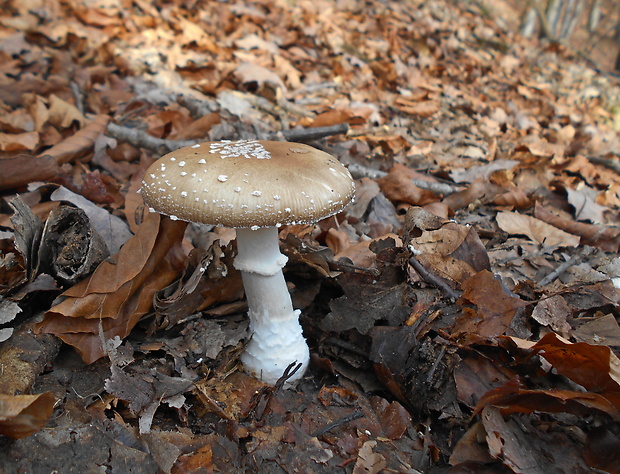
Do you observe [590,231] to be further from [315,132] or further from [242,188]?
[242,188]

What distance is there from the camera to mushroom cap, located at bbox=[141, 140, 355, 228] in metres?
1.86

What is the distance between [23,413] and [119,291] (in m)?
0.84

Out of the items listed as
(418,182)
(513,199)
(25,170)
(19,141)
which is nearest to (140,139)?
(19,141)

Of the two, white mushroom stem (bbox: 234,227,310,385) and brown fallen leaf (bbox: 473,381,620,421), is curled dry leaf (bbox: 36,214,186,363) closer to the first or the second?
white mushroom stem (bbox: 234,227,310,385)

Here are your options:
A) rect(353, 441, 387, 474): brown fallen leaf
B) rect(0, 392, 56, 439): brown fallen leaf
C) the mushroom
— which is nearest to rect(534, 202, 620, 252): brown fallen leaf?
the mushroom

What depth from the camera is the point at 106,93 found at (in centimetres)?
477

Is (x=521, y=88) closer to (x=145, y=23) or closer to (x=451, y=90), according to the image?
(x=451, y=90)

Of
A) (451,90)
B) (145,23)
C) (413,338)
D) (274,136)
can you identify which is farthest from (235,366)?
(451,90)

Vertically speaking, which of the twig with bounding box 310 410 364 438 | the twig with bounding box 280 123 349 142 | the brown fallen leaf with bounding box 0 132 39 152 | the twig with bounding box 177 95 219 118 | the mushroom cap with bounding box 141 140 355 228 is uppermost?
the mushroom cap with bounding box 141 140 355 228

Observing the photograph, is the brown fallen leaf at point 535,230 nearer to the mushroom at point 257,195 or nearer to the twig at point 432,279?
the twig at point 432,279

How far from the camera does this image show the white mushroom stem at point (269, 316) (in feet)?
7.75

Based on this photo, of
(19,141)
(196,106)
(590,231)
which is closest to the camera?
(19,141)

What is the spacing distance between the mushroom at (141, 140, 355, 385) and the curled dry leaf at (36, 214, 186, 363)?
471 millimetres

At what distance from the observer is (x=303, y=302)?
2947 millimetres
